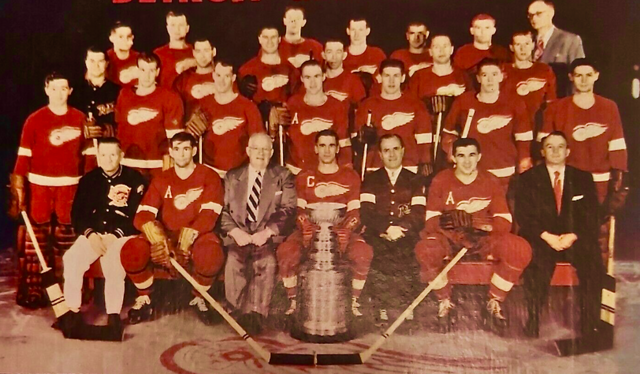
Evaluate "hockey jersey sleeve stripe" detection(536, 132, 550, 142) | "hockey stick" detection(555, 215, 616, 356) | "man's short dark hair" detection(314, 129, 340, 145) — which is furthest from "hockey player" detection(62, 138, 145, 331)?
"hockey stick" detection(555, 215, 616, 356)

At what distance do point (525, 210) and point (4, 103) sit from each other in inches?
57.6

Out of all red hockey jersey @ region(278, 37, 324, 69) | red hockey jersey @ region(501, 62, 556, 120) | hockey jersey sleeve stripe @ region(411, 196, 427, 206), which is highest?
red hockey jersey @ region(278, 37, 324, 69)

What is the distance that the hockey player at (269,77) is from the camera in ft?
5.32

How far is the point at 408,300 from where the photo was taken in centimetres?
154

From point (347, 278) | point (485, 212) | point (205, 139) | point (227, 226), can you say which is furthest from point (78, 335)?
point (485, 212)

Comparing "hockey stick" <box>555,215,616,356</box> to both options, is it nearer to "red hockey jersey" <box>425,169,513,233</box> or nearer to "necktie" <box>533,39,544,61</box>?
"red hockey jersey" <box>425,169,513,233</box>

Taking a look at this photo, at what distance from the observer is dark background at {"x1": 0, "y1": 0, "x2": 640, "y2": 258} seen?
156 cm

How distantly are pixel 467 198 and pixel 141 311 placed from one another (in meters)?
0.92

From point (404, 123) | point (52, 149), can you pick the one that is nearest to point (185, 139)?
point (52, 149)

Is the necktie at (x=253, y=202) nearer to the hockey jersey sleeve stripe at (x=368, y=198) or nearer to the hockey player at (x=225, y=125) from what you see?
the hockey player at (x=225, y=125)

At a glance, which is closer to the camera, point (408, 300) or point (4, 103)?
point (408, 300)

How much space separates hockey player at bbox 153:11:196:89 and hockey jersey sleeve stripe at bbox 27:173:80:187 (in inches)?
14.3

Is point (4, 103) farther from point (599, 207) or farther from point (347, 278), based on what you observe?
point (599, 207)

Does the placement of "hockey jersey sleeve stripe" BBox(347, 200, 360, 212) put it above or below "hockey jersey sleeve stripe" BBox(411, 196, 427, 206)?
below
